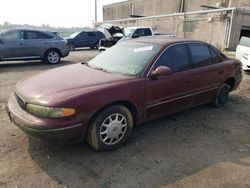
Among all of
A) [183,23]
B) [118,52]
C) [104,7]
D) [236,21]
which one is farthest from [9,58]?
[104,7]

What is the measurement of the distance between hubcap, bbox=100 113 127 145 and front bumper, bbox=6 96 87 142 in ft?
1.08

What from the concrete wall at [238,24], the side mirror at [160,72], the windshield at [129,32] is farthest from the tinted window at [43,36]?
the concrete wall at [238,24]

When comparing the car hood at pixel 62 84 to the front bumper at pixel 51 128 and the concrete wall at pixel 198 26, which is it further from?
the concrete wall at pixel 198 26

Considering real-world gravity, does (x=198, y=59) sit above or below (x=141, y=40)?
below

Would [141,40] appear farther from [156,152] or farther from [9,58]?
[9,58]

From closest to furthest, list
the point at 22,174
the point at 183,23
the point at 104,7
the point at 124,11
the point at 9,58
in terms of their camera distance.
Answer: the point at 22,174, the point at 9,58, the point at 183,23, the point at 124,11, the point at 104,7

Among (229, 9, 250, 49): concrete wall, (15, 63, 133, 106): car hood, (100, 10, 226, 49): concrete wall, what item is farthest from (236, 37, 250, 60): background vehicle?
(100, 10, 226, 49): concrete wall

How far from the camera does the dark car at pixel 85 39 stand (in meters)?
21.2

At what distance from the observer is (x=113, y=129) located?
3.67m

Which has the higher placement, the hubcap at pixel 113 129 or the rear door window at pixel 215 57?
the rear door window at pixel 215 57

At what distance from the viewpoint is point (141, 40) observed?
476 cm

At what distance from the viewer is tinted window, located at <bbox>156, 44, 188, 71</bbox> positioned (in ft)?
13.8

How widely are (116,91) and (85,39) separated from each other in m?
18.8

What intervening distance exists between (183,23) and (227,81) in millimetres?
20713
